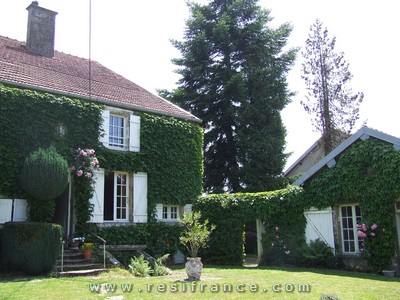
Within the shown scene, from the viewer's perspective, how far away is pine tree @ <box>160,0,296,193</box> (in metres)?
21.8

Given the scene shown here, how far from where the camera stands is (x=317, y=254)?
13.5 m

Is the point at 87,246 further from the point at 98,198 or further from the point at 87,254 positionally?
the point at 98,198

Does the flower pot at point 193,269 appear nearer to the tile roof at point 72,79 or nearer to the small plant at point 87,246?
the small plant at point 87,246

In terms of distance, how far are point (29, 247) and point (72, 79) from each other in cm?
713

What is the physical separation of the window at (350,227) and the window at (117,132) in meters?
8.16

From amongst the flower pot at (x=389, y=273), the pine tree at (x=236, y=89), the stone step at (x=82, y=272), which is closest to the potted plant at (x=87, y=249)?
the stone step at (x=82, y=272)

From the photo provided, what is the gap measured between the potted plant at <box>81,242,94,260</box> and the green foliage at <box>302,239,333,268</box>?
Result: 695 centimetres

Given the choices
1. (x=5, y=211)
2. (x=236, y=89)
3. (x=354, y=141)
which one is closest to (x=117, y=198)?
(x=5, y=211)

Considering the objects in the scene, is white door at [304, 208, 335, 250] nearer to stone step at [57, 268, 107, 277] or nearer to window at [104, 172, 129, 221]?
window at [104, 172, 129, 221]

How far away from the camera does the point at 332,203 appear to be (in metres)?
13.8

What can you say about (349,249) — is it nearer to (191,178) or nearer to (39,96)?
(191,178)

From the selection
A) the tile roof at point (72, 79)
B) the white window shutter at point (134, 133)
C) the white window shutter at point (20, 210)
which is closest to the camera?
the white window shutter at point (20, 210)

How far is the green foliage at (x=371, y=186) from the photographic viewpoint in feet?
40.0

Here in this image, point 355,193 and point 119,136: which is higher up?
point 119,136
